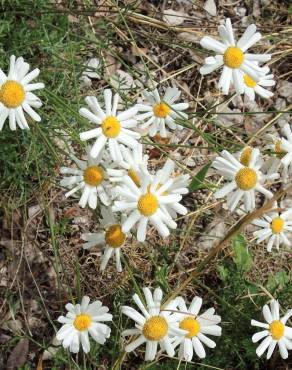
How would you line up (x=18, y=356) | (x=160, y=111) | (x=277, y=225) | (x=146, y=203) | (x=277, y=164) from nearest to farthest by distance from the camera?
(x=146, y=203), (x=277, y=164), (x=160, y=111), (x=277, y=225), (x=18, y=356)

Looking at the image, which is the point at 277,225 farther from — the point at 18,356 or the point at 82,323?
the point at 18,356

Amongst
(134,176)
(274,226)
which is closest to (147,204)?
(134,176)

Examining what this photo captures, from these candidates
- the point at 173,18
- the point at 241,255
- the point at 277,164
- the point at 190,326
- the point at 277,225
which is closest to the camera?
the point at 277,164

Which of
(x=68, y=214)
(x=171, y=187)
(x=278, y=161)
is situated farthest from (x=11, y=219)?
(x=278, y=161)

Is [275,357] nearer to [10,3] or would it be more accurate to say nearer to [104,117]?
[104,117]

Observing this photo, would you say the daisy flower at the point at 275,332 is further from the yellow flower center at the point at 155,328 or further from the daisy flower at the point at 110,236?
the daisy flower at the point at 110,236

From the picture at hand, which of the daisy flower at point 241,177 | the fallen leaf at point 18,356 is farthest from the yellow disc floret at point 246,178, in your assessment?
the fallen leaf at point 18,356

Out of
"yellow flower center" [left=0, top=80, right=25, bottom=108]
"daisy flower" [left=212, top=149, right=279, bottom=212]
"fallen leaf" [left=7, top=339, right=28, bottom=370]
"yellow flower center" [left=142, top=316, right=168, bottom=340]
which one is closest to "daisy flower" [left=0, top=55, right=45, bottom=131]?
"yellow flower center" [left=0, top=80, right=25, bottom=108]
